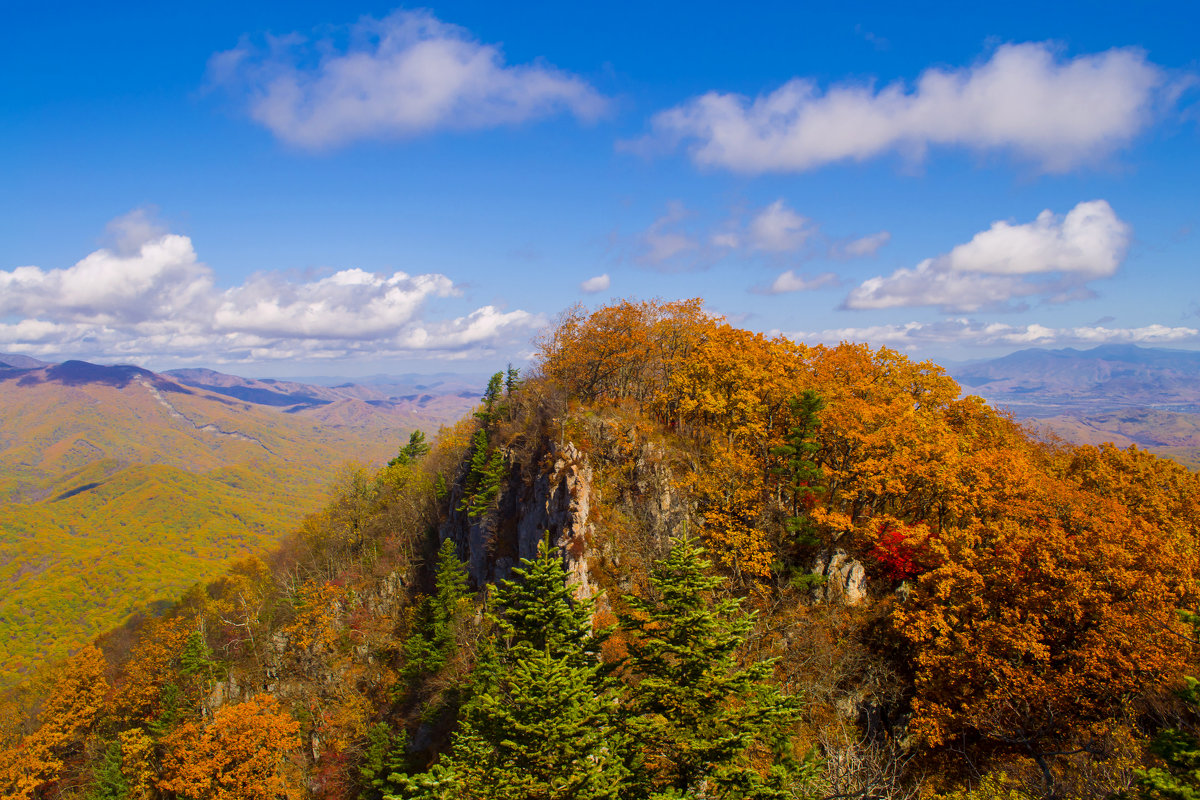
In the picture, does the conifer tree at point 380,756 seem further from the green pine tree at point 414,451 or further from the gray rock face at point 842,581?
the green pine tree at point 414,451

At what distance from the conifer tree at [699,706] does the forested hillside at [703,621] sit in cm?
11

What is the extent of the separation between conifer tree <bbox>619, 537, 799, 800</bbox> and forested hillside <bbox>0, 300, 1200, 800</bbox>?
0.11 meters

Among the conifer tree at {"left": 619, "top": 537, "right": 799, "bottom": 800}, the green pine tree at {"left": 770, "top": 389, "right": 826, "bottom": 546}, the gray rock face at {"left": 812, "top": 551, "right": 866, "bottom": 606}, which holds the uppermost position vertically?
the green pine tree at {"left": 770, "top": 389, "right": 826, "bottom": 546}

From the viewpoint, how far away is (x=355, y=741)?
52125 millimetres

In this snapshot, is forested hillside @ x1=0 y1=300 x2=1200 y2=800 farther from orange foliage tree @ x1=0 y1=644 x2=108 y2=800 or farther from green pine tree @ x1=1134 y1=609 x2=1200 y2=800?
orange foliage tree @ x1=0 y1=644 x2=108 y2=800

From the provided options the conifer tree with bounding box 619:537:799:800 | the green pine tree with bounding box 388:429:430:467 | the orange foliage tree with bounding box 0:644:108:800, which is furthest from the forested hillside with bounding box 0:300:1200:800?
the green pine tree with bounding box 388:429:430:467

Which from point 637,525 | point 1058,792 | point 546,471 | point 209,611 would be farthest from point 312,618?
point 1058,792

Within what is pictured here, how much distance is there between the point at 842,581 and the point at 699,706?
21970mm

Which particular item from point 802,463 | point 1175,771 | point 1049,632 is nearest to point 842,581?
point 802,463

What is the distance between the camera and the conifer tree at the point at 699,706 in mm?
16406

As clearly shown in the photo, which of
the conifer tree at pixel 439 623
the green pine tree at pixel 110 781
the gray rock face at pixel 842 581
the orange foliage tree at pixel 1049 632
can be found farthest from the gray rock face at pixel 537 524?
the green pine tree at pixel 110 781

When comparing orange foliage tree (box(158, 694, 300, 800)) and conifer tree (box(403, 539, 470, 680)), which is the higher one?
conifer tree (box(403, 539, 470, 680))

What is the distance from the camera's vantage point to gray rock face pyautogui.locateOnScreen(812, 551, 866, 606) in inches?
1357

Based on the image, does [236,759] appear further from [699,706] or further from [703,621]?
[703,621]
